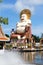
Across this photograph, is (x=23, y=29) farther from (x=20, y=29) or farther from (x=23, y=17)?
(x=23, y=17)

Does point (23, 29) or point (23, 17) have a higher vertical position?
point (23, 17)

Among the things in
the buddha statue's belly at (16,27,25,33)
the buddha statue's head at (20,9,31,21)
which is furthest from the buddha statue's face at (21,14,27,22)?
the buddha statue's belly at (16,27,25,33)

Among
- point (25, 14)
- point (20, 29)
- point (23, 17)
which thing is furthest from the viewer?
point (25, 14)

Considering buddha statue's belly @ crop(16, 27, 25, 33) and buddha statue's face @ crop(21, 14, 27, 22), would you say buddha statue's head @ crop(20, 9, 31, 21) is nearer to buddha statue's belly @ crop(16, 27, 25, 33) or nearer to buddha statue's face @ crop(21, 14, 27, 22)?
buddha statue's face @ crop(21, 14, 27, 22)

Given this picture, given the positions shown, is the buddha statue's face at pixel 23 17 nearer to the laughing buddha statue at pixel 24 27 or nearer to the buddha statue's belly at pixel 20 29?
the laughing buddha statue at pixel 24 27

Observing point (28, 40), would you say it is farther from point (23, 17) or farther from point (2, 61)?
point (2, 61)

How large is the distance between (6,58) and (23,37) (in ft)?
211

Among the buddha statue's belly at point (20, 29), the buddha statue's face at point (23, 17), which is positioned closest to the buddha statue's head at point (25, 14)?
the buddha statue's face at point (23, 17)

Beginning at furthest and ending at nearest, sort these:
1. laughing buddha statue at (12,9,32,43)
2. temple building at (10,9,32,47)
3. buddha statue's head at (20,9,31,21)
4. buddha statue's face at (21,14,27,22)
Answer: buddha statue's head at (20,9,31,21), buddha statue's face at (21,14,27,22), laughing buddha statue at (12,9,32,43), temple building at (10,9,32,47)

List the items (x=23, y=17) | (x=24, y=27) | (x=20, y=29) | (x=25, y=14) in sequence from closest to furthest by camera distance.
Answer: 1. (x=24, y=27)
2. (x=20, y=29)
3. (x=23, y=17)
4. (x=25, y=14)

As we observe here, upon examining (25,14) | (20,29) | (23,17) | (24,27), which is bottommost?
(20,29)

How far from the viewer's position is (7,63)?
1157 centimetres

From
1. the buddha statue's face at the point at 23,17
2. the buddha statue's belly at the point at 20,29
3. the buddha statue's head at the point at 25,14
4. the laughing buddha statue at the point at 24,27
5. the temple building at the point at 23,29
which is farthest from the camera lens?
the buddha statue's head at the point at 25,14

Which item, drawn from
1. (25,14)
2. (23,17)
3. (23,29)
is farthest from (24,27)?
(25,14)
